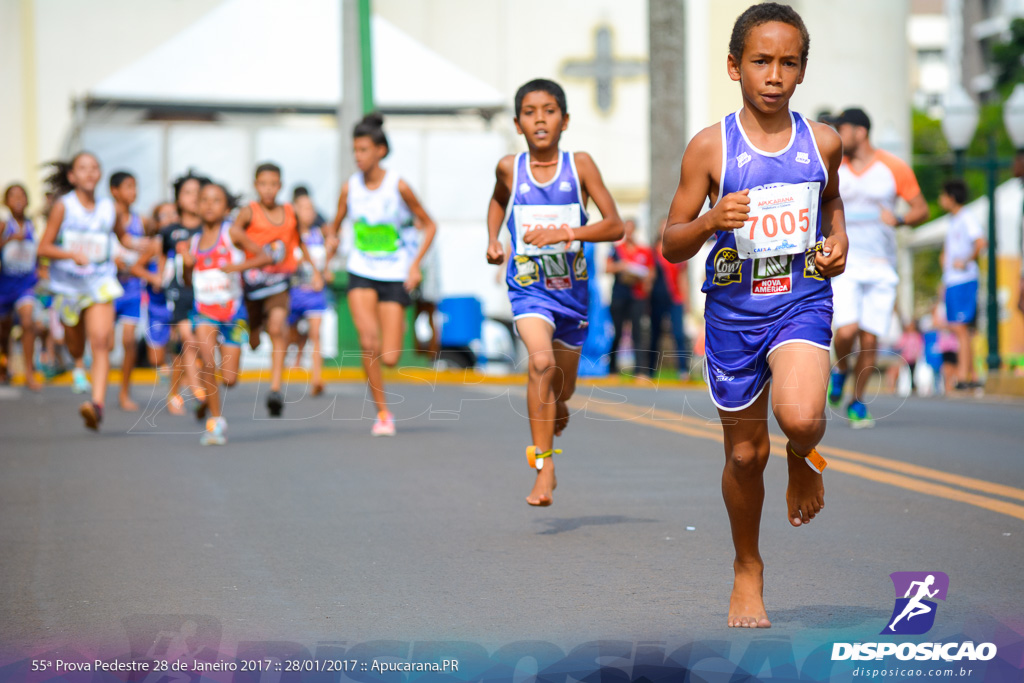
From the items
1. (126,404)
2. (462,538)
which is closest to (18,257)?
(126,404)

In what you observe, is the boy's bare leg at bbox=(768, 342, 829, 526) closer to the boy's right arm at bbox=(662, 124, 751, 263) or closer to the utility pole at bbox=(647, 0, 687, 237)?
the boy's right arm at bbox=(662, 124, 751, 263)

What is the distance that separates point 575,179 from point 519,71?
28.9 metres

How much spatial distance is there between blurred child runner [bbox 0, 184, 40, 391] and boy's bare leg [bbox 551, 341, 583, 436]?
10531mm

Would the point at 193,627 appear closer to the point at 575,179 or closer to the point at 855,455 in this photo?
the point at 575,179

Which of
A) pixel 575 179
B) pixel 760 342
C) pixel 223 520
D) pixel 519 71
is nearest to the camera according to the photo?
pixel 760 342

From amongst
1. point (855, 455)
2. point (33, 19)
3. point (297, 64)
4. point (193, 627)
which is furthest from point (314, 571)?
point (33, 19)

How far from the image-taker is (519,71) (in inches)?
1421

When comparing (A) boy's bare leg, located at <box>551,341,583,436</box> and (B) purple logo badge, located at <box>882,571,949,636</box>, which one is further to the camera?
(A) boy's bare leg, located at <box>551,341,583,436</box>

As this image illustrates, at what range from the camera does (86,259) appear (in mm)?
11383

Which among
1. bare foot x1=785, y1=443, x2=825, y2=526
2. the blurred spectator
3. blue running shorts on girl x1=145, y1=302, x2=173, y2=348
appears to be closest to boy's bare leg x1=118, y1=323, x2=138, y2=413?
blue running shorts on girl x1=145, y1=302, x2=173, y2=348

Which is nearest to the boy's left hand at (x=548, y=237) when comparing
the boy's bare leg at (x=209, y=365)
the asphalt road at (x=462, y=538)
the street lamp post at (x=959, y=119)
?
the asphalt road at (x=462, y=538)

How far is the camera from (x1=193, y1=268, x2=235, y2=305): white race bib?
1122 cm

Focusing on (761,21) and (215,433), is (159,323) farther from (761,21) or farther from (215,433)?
(761,21)

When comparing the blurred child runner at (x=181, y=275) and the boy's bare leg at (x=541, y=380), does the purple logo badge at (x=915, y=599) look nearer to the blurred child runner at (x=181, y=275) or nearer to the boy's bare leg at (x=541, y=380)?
the boy's bare leg at (x=541, y=380)
